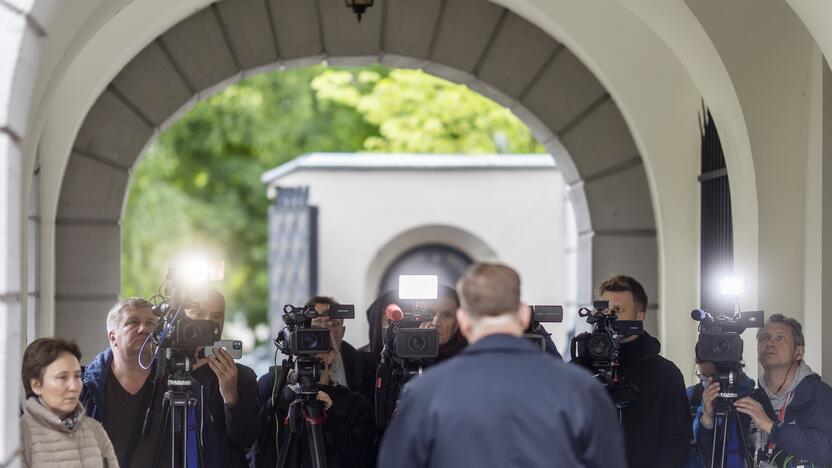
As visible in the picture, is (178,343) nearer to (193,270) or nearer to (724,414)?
(193,270)

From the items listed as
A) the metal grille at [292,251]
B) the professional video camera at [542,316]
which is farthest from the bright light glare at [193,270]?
the metal grille at [292,251]

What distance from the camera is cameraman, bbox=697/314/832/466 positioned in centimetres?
606

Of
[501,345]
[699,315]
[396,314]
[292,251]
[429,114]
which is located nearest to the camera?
[501,345]

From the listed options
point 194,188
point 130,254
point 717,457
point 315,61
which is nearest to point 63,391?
point 717,457

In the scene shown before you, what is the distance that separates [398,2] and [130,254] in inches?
521

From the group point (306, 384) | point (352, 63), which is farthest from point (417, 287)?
point (352, 63)

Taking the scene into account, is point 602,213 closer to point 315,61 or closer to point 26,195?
point 315,61

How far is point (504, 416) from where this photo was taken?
4145 mm

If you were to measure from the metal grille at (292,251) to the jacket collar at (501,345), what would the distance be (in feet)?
38.0

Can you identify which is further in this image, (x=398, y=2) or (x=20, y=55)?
(x=398, y=2)

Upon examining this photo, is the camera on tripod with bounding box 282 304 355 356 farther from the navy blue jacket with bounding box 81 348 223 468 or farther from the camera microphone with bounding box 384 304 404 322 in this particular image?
the navy blue jacket with bounding box 81 348 223 468

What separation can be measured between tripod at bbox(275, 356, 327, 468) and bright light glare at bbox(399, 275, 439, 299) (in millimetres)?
570

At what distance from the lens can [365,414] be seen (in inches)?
264

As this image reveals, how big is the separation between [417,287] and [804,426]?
180 centimetres
